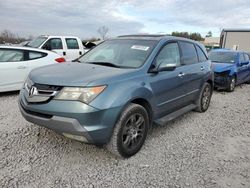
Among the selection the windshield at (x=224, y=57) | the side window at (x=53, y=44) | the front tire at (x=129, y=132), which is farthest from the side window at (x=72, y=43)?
the front tire at (x=129, y=132)

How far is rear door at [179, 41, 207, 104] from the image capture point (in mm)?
4793

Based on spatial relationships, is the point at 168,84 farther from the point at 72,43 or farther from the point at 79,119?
the point at 72,43

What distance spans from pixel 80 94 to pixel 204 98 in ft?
12.4

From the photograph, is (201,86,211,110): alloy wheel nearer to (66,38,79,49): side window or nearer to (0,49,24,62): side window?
(0,49,24,62): side window

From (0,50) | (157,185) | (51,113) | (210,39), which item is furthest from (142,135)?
(210,39)

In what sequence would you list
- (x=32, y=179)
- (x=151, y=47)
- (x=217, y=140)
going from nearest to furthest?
(x=32, y=179) < (x=151, y=47) < (x=217, y=140)

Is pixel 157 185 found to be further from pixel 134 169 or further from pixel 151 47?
pixel 151 47

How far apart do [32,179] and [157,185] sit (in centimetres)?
149

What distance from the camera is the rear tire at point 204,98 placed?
5.60 metres

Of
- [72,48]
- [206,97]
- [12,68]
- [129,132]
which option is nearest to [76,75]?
[129,132]

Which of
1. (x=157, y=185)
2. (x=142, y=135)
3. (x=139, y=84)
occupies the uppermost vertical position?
(x=139, y=84)

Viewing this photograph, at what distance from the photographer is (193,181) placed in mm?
3033

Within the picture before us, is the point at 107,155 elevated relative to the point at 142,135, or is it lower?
lower

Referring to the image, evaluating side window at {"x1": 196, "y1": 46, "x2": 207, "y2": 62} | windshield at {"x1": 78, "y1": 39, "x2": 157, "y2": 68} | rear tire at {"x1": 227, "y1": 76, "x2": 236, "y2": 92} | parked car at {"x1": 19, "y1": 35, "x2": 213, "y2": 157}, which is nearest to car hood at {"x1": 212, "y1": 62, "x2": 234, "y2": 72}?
rear tire at {"x1": 227, "y1": 76, "x2": 236, "y2": 92}
